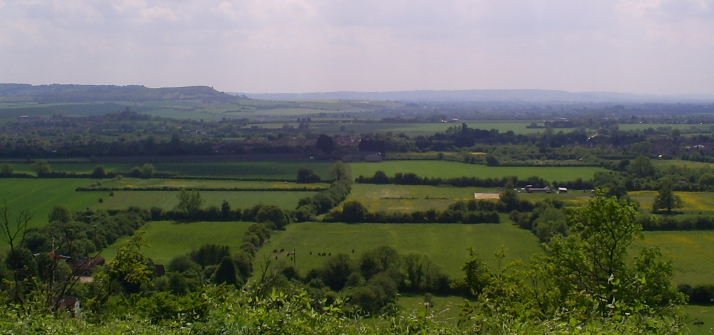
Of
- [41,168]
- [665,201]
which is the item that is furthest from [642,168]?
[41,168]

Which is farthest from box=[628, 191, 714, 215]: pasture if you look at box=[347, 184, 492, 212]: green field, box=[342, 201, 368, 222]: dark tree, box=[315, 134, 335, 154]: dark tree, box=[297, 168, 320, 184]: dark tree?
box=[315, 134, 335, 154]: dark tree

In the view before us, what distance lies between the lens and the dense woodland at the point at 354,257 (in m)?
8.27

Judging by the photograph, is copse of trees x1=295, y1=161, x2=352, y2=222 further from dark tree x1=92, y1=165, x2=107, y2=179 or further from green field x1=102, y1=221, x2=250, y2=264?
dark tree x1=92, y1=165, x2=107, y2=179

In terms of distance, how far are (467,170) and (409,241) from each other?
87.1ft

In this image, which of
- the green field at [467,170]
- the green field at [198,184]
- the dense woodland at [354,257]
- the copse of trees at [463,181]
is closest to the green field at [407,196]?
the copse of trees at [463,181]

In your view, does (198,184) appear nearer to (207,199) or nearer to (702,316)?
(207,199)

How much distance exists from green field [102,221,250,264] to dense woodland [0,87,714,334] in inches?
38.3

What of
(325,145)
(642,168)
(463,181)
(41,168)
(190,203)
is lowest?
(463,181)

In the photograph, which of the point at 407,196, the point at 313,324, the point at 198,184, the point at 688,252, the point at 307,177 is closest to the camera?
the point at 313,324

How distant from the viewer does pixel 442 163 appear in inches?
2530

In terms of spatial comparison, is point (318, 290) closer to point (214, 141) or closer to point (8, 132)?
point (214, 141)

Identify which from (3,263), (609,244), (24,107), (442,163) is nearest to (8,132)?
(24,107)

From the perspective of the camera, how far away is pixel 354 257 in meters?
30.0

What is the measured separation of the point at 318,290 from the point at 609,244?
15.9m
